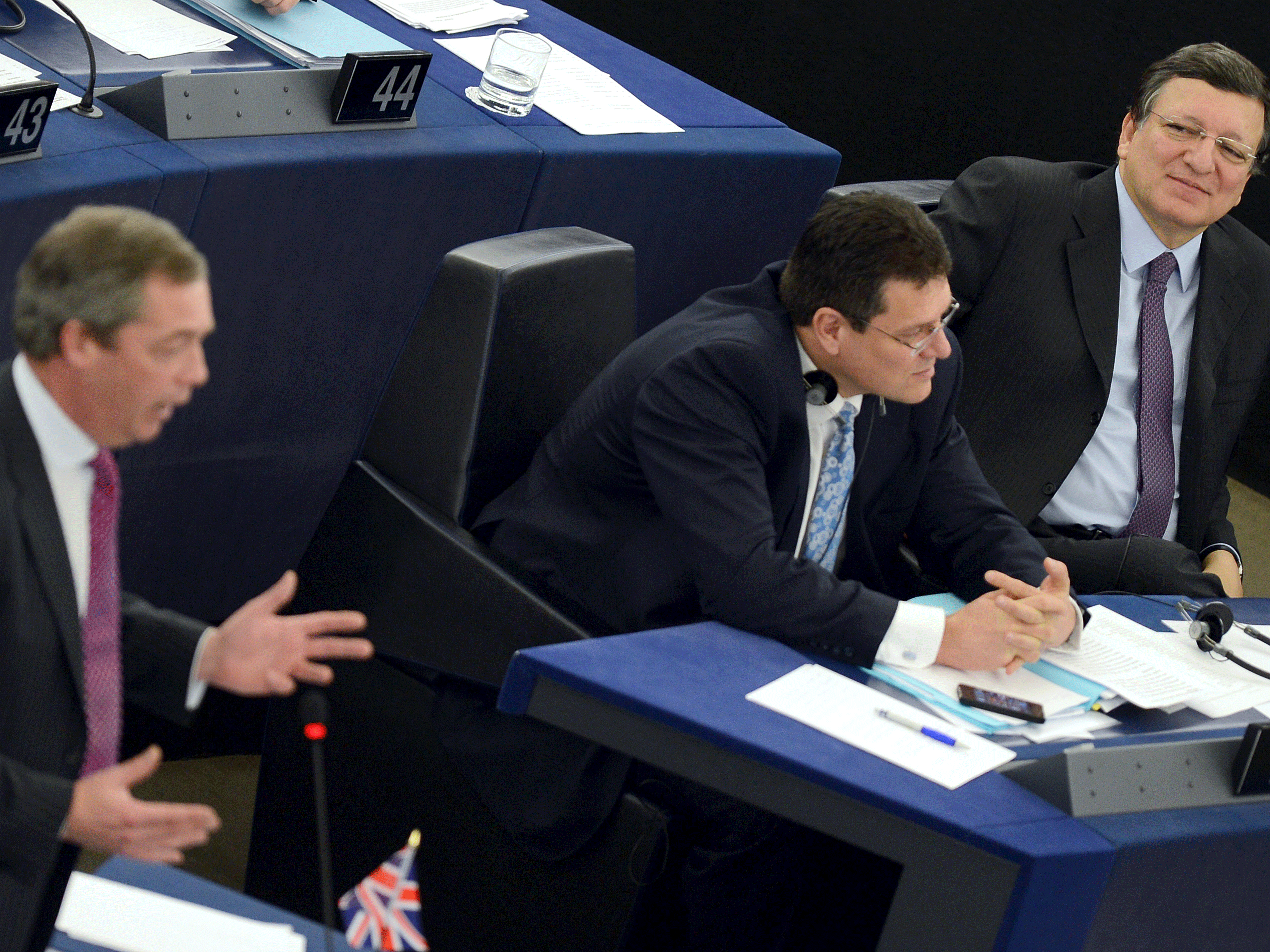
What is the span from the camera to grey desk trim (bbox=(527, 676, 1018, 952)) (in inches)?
59.9

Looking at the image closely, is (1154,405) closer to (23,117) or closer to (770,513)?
(770,513)

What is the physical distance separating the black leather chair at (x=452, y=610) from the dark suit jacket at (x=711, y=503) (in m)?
0.06

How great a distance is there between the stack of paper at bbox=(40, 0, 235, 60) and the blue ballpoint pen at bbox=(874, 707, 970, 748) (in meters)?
1.67

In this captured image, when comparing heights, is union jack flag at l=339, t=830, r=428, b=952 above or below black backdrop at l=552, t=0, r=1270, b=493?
below

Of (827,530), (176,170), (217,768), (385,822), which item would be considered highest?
(176,170)

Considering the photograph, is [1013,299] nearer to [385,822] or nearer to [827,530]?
[827,530]

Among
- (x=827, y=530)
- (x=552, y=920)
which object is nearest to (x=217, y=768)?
(x=552, y=920)

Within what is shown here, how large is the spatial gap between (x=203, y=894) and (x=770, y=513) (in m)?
0.89

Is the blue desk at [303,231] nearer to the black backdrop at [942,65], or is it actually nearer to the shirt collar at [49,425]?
the shirt collar at [49,425]

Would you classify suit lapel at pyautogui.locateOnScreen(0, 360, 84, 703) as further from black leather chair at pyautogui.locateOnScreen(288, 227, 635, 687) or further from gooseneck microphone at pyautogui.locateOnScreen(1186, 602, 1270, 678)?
gooseneck microphone at pyautogui.locateOnScreen(1186, 602, 1270, 678)

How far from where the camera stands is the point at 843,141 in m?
4.95

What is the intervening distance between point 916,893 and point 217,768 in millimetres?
1552

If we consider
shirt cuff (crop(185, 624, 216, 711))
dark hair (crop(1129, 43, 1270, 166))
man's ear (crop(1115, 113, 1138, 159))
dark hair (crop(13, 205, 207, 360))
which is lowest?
shirt cuff (crop(185, 624, 216, 711))

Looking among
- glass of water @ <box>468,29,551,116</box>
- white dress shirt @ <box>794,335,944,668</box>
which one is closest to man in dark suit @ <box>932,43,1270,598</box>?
glass of water @ <box>468,29,551,116</box>
